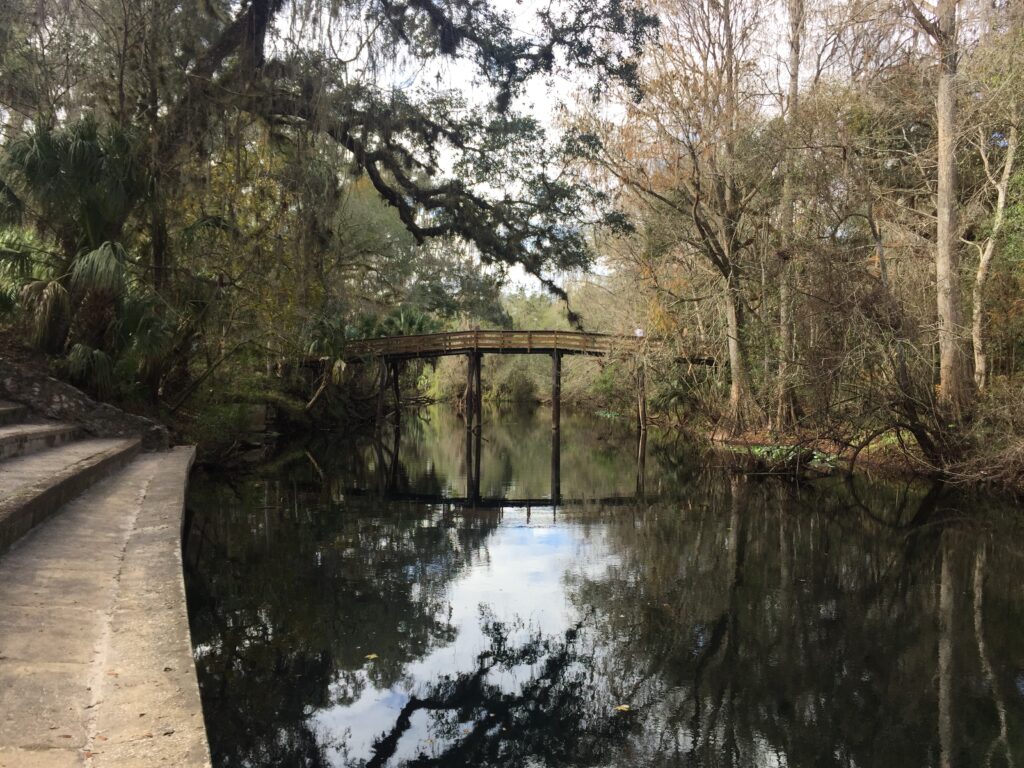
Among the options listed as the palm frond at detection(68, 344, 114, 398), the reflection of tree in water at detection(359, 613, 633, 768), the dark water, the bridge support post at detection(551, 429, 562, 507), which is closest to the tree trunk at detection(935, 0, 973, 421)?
the dark water

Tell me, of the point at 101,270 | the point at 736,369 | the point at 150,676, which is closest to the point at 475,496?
the point at 101,270

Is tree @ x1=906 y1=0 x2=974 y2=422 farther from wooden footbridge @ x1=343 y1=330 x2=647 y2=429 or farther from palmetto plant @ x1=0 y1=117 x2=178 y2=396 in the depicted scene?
wooden footbridge @ x1=343 y1=330 x2=647 y2=429

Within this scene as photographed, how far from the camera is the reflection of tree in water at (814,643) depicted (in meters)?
4.84

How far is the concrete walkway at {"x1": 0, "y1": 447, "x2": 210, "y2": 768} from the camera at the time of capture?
9.09 ft

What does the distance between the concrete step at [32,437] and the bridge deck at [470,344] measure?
60.2 feet

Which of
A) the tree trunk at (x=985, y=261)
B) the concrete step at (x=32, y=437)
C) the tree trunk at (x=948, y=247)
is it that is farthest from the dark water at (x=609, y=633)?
the tree trunk at (x=985, y=261)

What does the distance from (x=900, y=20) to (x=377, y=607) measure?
43.4ft

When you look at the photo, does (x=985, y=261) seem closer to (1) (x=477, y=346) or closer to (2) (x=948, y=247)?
(2) (x=948, y=247)

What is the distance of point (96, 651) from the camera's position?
3570 mm

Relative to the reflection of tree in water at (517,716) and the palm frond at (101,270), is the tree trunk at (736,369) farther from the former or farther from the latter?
the reflection of tree in water at (517,716)

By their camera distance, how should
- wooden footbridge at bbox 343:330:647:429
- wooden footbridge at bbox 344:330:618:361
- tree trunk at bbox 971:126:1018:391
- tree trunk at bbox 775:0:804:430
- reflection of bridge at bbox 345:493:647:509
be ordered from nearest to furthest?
reflection of bridge at bbox 345:493:647:509 < tree trunk at bbox 971:126:1018:391 < tree trunk at bbox 775:0:804:430 < wooden footbridge at bbox 343:330:647:429 < wooden footbridge at bbox 344:330:618:361

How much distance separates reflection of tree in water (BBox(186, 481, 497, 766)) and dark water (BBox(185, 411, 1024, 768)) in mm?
25

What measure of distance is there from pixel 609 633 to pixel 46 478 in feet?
14.2

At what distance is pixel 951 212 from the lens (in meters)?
15.2
